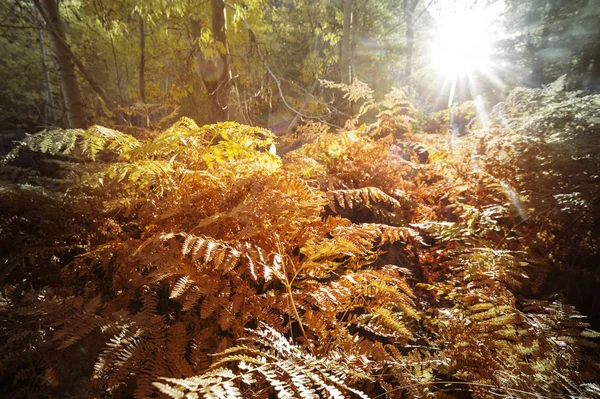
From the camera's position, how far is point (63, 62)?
13.2ft

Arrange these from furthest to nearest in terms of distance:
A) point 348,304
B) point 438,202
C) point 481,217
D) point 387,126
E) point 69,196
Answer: point 387,126
point 438,202
point 481,217
point 69,196
point 348,304

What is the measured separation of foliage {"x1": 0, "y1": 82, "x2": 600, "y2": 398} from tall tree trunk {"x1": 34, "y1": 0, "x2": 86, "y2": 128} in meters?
2.58

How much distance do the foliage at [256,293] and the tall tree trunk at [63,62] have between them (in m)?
2.58

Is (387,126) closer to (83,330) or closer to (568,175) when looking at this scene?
(568,175)

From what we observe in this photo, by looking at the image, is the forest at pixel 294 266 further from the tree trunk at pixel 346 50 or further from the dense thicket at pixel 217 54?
the tree trunk at pixel 346 50

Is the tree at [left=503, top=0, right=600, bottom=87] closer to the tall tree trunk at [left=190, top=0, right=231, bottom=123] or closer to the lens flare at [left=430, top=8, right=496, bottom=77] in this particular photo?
the lens flare at [left=430, top=8, right=496, bottom=77]

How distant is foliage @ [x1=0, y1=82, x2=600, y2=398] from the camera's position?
117 centimetres

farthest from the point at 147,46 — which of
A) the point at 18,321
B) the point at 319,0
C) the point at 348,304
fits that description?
the point at 348,304

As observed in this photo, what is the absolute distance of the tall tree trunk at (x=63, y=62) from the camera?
383 centimetres

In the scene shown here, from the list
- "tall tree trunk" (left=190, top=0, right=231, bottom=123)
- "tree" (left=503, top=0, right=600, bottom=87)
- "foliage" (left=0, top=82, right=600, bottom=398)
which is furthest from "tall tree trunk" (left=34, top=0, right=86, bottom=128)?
"tree" (left=503, top=0, right=600, bottom=87)

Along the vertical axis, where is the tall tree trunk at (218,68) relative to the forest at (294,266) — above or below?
above

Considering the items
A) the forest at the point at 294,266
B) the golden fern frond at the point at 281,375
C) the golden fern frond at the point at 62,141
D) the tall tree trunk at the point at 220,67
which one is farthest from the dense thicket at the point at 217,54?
the golden fern frond at the point at 281,375

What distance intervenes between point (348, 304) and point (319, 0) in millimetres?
10133

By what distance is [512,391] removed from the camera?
3.36 feet
